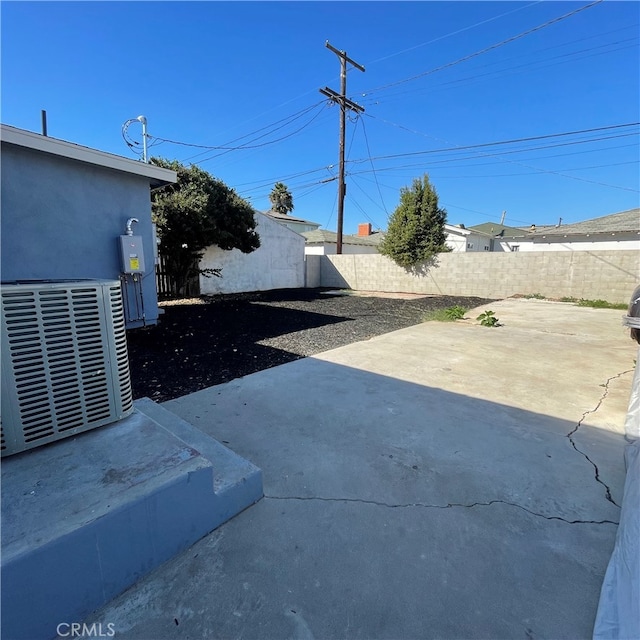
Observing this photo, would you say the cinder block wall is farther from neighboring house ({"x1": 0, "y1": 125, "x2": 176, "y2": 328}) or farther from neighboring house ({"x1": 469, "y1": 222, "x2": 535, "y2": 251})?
neighboring house ({"x1": 0, "y1": 125, "x2": 176, "y2": 328})

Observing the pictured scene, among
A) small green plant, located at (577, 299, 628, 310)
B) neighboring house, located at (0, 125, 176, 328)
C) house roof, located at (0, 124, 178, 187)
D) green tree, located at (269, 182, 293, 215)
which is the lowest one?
small green plant, located at (577, 299, 628, 310)

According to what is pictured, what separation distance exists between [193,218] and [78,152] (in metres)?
4.74

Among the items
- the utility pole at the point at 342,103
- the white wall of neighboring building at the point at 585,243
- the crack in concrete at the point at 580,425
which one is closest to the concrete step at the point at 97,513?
the crack in concrete at the point at 580,425

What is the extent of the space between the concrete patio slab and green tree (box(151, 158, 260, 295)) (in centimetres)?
770

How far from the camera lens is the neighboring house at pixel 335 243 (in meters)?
23.1

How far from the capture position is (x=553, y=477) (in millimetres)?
1942

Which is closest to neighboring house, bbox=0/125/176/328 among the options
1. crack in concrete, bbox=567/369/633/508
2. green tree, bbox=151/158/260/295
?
green tree, bbox=151/158/260/295

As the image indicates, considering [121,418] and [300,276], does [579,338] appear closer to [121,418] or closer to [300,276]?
[121,418]

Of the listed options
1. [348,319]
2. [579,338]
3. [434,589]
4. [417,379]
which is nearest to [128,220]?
[348,319]

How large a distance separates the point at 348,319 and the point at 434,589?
6258mm

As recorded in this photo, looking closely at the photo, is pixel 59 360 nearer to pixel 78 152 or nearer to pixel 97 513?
pixel 97 513

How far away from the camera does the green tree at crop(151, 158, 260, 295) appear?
31.0ft

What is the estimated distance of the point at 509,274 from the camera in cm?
1180

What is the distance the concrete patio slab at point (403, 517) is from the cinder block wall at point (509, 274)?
28.6 ft
